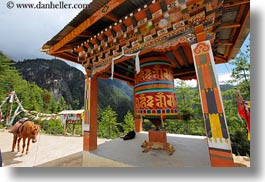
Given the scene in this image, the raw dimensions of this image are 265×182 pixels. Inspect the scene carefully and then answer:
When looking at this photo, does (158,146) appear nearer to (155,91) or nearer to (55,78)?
(155,91)

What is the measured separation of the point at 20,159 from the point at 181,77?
7736 millimetres

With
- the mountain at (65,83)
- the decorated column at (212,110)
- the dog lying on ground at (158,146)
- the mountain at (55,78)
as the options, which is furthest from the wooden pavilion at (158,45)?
the mountain at (55,78)

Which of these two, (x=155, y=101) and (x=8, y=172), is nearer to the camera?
(x=8, y=172)

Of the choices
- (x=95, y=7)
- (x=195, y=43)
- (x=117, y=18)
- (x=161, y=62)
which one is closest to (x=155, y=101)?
(x=161, y=62)

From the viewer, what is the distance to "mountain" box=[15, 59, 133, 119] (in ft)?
162

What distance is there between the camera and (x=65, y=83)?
55.0m

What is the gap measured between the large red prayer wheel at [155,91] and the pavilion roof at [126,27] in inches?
17.9

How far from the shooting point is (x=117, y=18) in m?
3.02

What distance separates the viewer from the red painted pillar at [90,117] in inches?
150

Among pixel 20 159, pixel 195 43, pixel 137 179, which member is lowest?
pixel 20 159

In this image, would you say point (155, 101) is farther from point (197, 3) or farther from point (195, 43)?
point (197, 3)

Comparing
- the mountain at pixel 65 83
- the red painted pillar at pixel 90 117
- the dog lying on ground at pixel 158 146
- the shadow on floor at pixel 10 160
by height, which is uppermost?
the mountain at pixel 65 83

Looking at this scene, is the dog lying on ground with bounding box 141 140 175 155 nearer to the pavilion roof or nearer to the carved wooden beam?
→ the pavilion roof

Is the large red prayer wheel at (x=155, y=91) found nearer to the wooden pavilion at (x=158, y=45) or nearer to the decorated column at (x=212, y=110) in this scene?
the wooden pavilion at (x=158, y=45)
